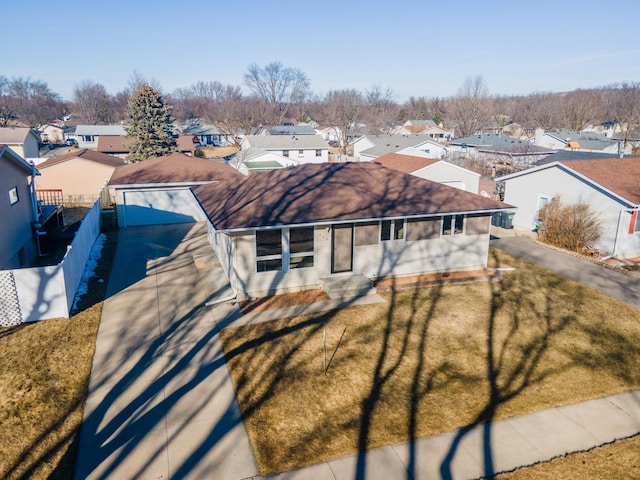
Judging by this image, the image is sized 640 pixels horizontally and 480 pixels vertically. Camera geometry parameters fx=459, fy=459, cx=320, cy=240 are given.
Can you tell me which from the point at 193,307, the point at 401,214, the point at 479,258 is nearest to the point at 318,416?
the point at 193,307

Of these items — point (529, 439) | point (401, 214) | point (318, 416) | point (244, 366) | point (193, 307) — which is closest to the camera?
point (529, 439)

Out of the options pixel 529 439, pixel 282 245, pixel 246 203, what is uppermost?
pixel 246 203

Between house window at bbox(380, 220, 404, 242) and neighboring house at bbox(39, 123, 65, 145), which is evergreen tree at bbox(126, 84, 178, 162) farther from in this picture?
neighboring house at bbox(39, 123, 65, 145)

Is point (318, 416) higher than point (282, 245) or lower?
lower

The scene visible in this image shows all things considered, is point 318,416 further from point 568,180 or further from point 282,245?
point 568,180

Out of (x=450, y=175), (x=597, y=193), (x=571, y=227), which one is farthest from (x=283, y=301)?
(x=450, y=175)

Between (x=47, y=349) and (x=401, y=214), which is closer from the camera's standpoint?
(x=47, y=349)
